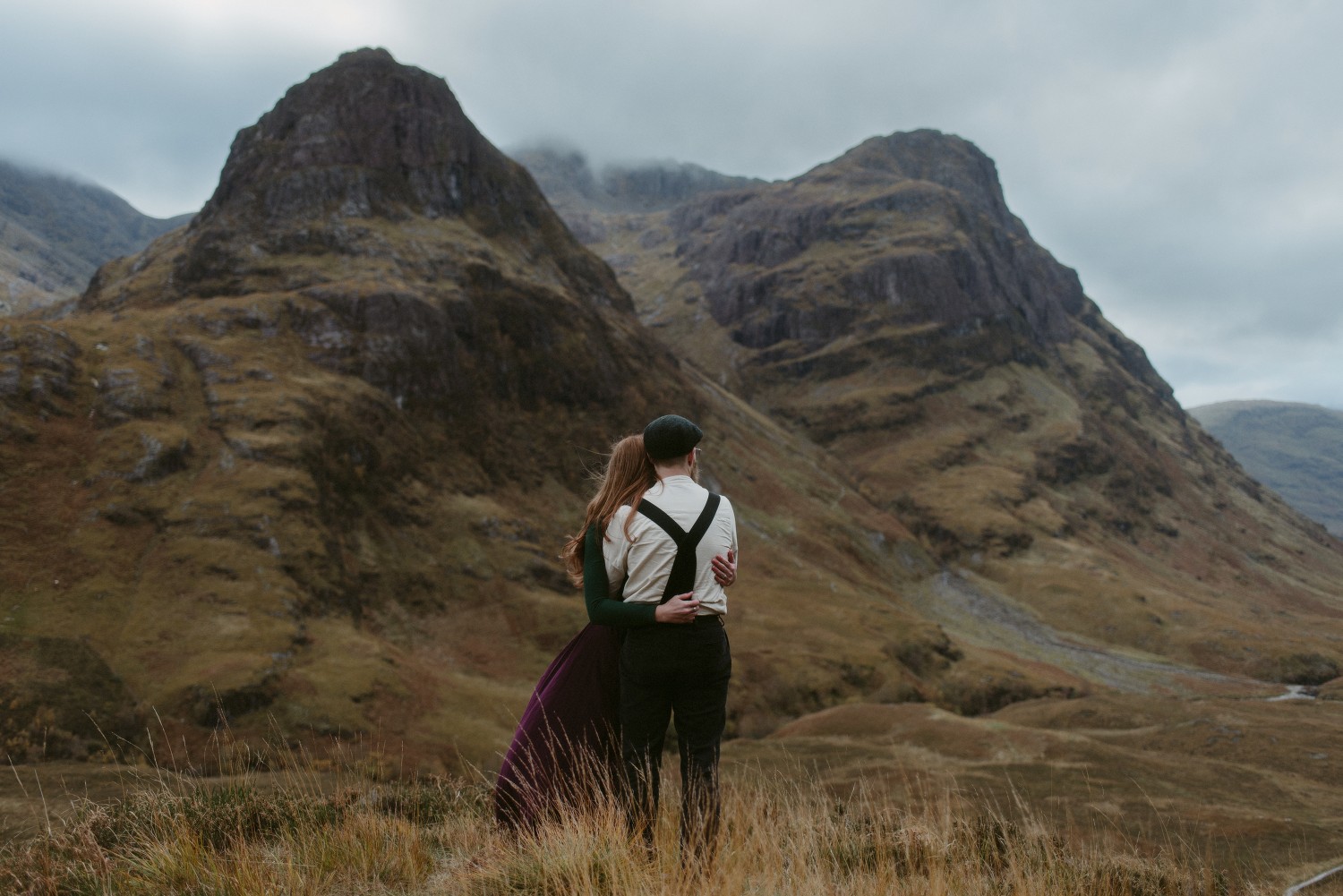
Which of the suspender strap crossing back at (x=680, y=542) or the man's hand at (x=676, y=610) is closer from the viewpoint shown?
the man's hand at (x=676, y=610)

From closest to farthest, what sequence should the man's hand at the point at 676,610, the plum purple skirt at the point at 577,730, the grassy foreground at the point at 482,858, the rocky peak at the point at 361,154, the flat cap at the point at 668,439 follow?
the grassy foreground at the point at 482,858 < the man's hand at the point at 676,610 < the flat cap at the point at 668,439 < the plum purple skirt at the point at 577,730 < the rocky peak at the point at 361,154

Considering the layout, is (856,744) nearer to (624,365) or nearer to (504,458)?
(504,458)

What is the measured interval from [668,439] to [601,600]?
4.75ft

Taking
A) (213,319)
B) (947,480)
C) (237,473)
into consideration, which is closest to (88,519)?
(237,473)

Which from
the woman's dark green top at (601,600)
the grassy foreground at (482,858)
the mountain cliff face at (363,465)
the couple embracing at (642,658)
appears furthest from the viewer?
the mountain cliff face at (363,465)

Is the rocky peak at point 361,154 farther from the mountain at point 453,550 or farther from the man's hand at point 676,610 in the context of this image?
the man's hand at point 676,610

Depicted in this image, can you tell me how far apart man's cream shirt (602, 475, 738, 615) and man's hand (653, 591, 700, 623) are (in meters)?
0.15

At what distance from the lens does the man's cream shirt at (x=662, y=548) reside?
243 inches

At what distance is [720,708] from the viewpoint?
6566mm

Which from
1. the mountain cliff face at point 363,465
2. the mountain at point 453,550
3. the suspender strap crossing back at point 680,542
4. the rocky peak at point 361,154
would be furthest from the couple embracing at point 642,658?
the rocky peak at point 361,154

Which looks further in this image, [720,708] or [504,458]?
[504,458]

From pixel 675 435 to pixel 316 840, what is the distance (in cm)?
511

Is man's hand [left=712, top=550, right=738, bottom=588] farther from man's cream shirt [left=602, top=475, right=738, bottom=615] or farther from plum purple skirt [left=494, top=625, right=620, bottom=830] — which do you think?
plum purple skirt [left=494, top=625, right=620, bottom=830]

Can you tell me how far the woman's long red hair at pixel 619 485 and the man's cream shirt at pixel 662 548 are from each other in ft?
0.46
